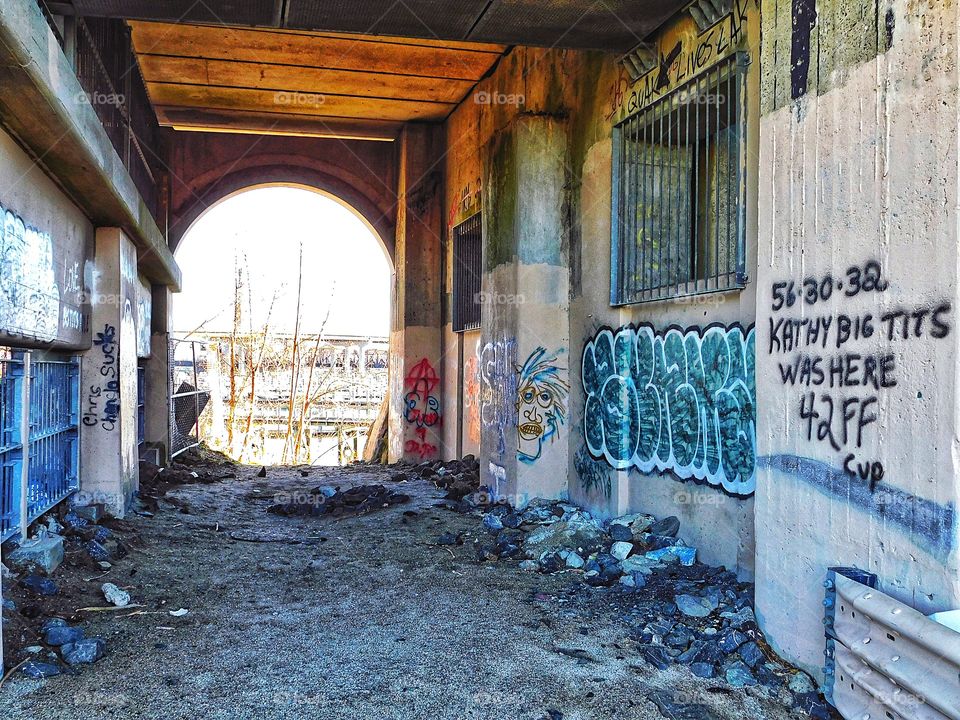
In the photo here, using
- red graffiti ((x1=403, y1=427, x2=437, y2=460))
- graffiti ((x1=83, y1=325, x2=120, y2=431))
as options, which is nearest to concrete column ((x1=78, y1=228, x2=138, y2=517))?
graffiti ((x1=83, y1=325, x2=120, y2=431))

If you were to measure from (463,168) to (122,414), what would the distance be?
6255mm

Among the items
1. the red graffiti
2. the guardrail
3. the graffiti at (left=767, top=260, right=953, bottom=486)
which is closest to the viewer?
the guardrail

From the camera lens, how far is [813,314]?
362 centimetres

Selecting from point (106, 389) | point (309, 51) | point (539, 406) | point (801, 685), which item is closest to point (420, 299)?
point (309, 51)

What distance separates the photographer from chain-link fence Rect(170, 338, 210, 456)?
1200 centimetres

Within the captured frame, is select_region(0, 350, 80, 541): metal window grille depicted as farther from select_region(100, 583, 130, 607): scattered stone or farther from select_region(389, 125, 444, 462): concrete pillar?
select_region(389, 125, 444, 462): concrete pillar

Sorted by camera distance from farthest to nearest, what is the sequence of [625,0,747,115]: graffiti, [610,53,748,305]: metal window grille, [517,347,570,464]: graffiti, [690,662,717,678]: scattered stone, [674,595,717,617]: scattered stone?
[517,347,570,464]: graffiti
[610,53,748,305]: metal window grille
[625,0,747,115]: graffiti
[674,595,717,617]: scattered stone
[690,662,717,678]: scattered stone

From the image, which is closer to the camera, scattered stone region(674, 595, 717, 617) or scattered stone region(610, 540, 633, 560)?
scattered stone region(674, 595, 717, 617)

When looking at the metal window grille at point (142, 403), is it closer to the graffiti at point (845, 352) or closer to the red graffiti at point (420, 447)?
the red graffiti at point (420, 447)

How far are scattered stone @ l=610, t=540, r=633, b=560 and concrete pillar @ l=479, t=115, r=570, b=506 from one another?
6.04 ft

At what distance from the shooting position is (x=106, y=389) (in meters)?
6.98

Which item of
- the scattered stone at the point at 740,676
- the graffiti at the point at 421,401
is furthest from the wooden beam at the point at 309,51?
the scattered stone at the point at 740,676

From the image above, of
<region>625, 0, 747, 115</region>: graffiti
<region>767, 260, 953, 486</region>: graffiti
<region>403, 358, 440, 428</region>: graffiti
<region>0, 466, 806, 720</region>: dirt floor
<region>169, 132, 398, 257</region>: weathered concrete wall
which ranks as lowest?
<region>0, 466, 806, 720</region>: dirt floor

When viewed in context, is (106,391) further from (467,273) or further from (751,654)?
(751,654)
